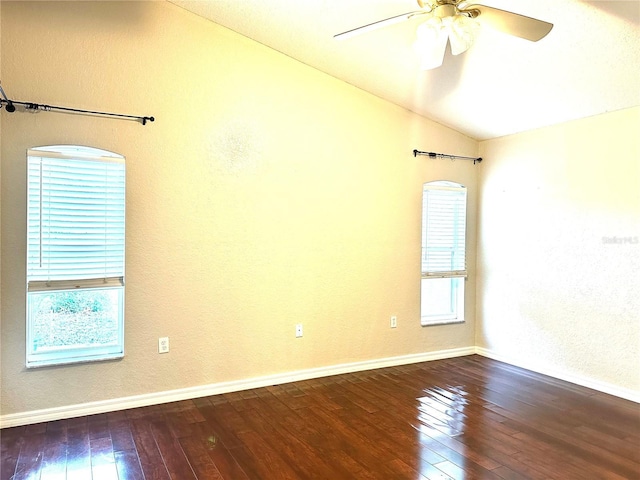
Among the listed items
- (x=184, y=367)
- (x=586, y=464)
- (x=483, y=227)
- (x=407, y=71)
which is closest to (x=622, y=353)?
(x=586, y=464)

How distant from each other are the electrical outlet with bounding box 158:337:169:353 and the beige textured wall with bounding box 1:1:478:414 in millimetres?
46

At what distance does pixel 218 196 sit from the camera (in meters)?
3.61

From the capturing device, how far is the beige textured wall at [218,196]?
302 cm

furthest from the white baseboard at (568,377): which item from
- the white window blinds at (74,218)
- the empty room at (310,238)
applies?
the white window blinds at (74,218)

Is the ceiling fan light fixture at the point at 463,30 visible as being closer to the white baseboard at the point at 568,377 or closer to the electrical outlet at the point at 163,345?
the electrical outlet at the point at 163,345

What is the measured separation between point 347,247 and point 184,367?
1.82 meters

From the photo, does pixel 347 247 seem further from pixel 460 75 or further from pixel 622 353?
pixel 622 353

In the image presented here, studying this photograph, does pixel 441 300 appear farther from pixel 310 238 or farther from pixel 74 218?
pixel 74 218

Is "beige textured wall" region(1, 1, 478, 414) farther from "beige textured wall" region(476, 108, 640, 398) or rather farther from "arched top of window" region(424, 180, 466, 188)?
"beige textured wall" region(476, 108, 640, 398)

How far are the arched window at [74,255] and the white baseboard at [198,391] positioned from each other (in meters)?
0.35

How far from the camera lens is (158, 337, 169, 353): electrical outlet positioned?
3407mm

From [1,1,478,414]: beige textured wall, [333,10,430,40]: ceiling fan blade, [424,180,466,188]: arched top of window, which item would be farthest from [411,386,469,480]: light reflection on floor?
[333,10,430,40]: ceiling fan blade

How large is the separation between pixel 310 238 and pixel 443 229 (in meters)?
1.67

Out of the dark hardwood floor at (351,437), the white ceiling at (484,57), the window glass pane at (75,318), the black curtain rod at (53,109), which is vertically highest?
the white ceiling at (484,57)
